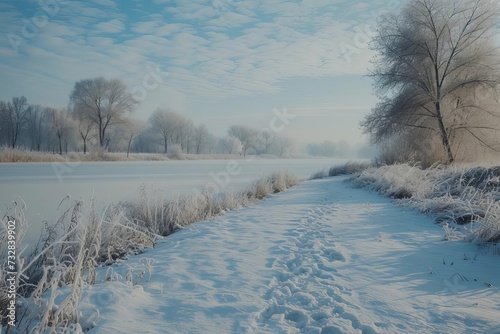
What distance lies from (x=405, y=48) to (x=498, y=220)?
13621 millimetres

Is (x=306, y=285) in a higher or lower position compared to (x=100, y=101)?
lower

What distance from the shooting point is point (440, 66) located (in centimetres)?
1438

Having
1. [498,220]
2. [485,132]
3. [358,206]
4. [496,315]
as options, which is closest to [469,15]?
[485,132]

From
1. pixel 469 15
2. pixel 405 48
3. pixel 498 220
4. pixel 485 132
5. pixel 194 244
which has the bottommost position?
pixel 194 244

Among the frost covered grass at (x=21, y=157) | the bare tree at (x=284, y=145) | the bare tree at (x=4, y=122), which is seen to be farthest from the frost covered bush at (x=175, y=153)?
the bare tree at (x=284, y=145)

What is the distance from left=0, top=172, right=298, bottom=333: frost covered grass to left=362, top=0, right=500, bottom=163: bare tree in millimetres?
11606

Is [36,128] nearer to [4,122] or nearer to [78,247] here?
[4,122]

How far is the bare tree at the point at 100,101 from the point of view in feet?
111

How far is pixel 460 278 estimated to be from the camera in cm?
303

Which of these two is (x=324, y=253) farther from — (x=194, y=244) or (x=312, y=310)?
(x=194, y=244)

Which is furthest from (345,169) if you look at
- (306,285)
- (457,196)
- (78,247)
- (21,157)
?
(21,157)

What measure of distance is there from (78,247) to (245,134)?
73.6 m

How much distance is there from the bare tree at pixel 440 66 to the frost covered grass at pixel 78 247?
11.6m

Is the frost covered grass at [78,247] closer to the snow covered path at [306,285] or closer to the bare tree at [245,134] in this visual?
the snow covered path at [306,285]
